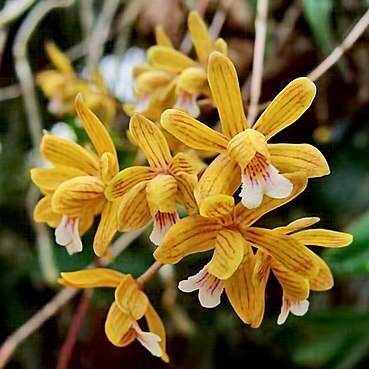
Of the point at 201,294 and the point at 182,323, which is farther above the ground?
the point at 201,294

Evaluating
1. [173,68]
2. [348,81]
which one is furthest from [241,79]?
[173,68]

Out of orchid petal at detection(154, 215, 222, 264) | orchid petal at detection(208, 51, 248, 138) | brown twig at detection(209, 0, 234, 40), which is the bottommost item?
orchid petal at detection(154, 215, 222, 264)

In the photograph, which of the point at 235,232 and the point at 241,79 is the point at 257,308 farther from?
the point at 241,79

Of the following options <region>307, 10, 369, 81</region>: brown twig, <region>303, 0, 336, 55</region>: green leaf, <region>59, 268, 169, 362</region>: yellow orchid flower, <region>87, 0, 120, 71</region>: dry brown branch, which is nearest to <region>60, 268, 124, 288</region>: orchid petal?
<region>59, 268, 169, 362</region>: yellow orchid flower

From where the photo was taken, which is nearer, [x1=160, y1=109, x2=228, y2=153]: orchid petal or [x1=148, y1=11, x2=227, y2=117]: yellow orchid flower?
[x1=160, y1=109, x2=228, y2=153]: orchid petal

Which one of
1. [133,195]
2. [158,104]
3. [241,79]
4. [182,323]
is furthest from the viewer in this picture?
[182,323]

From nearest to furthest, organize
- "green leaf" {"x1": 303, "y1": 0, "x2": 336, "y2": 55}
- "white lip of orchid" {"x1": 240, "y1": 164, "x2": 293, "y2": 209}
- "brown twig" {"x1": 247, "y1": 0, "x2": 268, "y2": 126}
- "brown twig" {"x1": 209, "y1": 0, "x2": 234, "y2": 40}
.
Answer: "white lip of orchid" {"x1": 240, "y1": 164, "x2": 293, "y2": 209}, "brown twig" {"x1": 247, "y1": 0, "x2": 268, "y2": 126}, "green leaf" {"x1": 303, "y1": 0, "x2": 336, "y2": 55}, "brown twig" {"x1": 209, "y1": 0, "x2": 234, "y2": 40}

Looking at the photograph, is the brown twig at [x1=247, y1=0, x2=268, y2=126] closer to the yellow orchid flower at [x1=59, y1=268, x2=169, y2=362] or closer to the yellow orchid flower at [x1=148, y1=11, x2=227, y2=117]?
the yellow orchid flower at [x1=148, y1=11, x2=227, y2=117]

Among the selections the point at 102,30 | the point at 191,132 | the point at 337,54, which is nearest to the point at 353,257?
the point at 337,54
